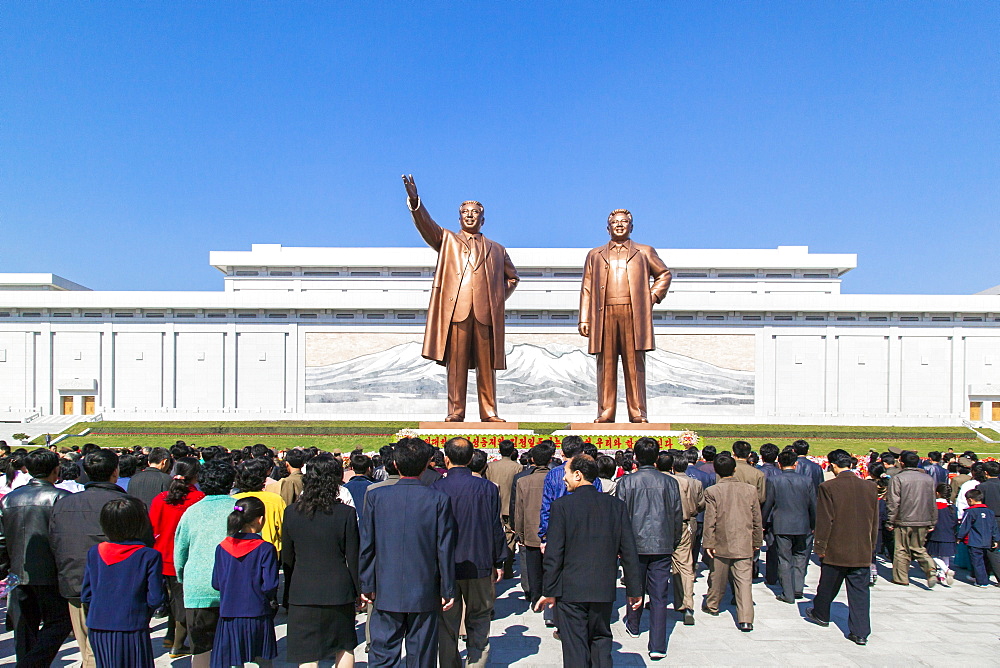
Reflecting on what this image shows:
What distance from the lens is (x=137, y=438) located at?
21.5 metres

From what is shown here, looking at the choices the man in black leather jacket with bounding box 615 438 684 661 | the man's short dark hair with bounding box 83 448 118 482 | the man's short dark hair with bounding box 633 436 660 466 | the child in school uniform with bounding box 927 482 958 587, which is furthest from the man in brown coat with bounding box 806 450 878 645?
the man's short dark hair with bounding box 83 448 118 482

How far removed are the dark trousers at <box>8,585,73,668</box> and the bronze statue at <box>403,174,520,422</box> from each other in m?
5.67

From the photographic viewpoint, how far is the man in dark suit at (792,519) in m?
5.71

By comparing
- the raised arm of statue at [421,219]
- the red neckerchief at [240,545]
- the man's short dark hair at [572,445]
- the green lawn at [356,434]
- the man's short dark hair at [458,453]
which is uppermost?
the raised arm of statue at [421,219]

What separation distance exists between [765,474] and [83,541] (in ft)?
16.7

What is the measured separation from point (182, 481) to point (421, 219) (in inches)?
209

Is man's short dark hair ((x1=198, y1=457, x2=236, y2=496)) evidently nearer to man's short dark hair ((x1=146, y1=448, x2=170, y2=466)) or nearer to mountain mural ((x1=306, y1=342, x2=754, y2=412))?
man's short dark hair ((x1=146, y1=448, x2=170, y2=466))

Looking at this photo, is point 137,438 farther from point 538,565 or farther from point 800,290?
point 800,290

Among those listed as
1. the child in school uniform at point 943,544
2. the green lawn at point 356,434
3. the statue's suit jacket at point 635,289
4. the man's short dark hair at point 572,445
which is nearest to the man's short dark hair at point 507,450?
the man's short dark hair at point 572,445

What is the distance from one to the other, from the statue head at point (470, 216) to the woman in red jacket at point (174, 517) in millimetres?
5722

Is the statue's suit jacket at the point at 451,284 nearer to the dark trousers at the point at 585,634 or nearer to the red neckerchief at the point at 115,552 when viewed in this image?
the dark trousers at the point at 585,634

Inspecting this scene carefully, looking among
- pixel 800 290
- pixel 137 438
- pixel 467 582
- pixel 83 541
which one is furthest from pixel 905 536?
pixel 800 290

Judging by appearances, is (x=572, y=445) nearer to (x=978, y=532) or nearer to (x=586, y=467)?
(x=586, y=467)

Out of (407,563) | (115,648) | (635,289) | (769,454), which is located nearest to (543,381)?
(635,289)
